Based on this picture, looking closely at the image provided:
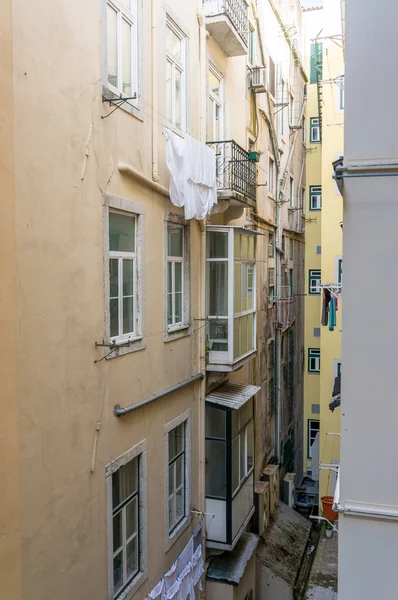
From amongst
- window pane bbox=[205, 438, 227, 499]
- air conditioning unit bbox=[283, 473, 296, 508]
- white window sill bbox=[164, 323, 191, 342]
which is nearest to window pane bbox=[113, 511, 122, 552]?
white window sill bbox=[164, 323, 191, 342]

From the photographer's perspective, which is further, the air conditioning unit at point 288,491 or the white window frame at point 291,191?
the white window frame at point 291,191

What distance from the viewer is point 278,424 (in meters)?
21.2

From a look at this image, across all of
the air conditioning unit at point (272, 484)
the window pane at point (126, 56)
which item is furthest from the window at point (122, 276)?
the air conditioning unit at point (272, 484)

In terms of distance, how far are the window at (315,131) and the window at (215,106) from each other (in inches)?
561

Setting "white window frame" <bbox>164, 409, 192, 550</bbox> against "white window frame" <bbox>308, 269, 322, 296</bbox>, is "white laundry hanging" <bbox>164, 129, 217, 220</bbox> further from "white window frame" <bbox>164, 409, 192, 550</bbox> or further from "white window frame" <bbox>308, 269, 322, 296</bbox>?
"white window frame" <bbox>308, 269, 322, 296</bbox>

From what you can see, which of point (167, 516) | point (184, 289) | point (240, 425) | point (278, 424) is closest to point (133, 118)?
point (184, 289)

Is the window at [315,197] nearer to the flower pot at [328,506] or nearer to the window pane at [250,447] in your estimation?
the flower pot at [328,506]

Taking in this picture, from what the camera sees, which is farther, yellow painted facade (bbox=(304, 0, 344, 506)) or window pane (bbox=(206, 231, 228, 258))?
yellow painted facade (bbox=(304, 0, 344, 506))

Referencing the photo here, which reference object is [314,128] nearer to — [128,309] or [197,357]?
[197,357]

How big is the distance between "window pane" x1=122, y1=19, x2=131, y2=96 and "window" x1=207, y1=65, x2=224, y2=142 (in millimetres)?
4502

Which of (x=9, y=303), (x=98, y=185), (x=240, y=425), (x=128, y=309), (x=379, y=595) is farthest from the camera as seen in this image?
(x=240, y=425)

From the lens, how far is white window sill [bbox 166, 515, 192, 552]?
34.4 ft

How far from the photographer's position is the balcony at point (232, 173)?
40.8 feet

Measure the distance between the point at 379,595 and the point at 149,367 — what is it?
5510 mm
